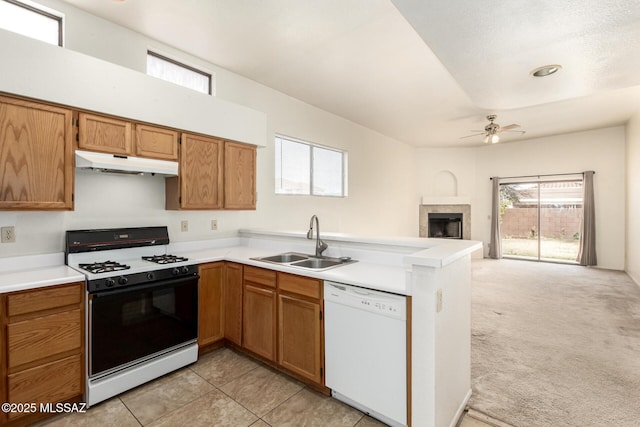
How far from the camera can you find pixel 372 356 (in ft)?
6.23

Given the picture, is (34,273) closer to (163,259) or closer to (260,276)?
(163,259)

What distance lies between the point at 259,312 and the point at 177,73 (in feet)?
9.09

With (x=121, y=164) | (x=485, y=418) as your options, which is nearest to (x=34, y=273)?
(x=121, y=164)

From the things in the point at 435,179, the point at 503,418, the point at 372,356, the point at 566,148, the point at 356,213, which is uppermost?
the point at 566,148

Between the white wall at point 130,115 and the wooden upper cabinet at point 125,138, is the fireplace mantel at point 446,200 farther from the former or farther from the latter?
the wooden upper cabinet at point 125,138

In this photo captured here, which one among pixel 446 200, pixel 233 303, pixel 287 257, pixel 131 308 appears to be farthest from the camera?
pixel 446 200

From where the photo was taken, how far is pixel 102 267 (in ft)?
7.46

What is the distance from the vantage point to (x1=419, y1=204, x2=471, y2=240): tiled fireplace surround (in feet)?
27.4

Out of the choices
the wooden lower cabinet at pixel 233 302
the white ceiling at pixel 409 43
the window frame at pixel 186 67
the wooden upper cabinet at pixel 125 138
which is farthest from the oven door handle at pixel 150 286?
the white ceiling at pixel 409 43

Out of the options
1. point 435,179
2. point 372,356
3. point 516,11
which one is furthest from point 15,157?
point 435,179

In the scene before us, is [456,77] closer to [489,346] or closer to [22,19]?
[489,346]

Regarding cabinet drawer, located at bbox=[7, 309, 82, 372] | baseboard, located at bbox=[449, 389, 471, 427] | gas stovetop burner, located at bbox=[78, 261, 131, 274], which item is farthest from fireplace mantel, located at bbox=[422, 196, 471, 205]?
cabinet drawer, located at bbox=[7, 309, 82, 372]

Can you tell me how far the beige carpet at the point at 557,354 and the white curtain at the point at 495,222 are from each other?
104 inches

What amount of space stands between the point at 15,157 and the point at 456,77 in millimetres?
3647
